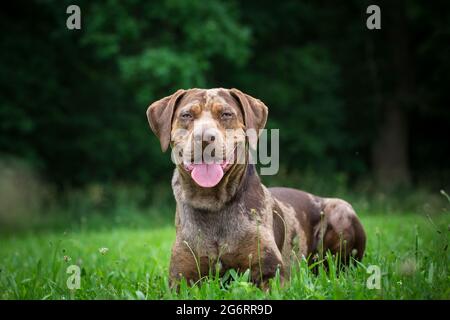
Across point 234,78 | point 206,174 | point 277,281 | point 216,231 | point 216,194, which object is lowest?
point 277,281

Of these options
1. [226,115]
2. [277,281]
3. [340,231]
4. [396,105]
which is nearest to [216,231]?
[277,281]

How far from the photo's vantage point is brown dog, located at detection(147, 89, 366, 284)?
14.3 feet

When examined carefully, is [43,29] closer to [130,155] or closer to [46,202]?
[130,155]

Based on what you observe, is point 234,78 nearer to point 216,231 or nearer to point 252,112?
point 252,112

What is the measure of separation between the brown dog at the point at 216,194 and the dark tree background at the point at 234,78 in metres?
11.4

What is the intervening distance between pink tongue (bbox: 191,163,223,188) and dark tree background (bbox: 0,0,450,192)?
39.0 ft

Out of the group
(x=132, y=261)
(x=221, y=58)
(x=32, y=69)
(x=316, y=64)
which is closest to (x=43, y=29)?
(x=32, y=69)

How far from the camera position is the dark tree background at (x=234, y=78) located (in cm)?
1722

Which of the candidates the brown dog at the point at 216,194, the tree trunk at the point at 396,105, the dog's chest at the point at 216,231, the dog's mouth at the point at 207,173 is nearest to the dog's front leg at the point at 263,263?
the brown dog at the point at 216,194

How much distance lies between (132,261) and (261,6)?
16.0 meters

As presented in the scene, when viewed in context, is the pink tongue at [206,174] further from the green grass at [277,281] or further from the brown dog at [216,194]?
the green grass at [277,281]

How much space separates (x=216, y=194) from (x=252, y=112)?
770 mm

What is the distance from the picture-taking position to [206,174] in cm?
435

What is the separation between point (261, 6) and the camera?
21156 millimetres
